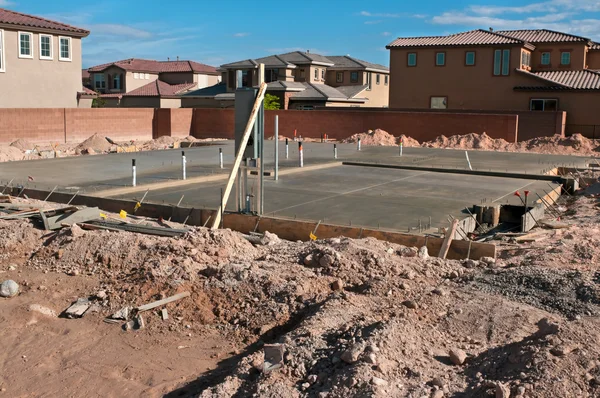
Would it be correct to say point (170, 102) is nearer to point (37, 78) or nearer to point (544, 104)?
point (37, 78)

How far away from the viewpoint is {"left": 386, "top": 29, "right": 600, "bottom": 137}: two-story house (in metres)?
44.1

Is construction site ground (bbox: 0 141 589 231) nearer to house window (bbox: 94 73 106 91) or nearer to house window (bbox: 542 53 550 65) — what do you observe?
house window (bbox: 542 53 550 65)

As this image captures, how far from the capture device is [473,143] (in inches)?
1551

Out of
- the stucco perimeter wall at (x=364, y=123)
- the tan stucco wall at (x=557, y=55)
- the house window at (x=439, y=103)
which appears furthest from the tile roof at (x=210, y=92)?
the tan stucco wall at (x=557, y=55)

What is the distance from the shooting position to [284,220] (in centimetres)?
1329

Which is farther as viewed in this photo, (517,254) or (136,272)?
(517,254)

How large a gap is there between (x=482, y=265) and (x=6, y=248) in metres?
7.68

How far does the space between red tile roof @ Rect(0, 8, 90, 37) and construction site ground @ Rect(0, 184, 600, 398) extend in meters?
30.5

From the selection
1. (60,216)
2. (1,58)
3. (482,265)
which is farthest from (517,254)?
(1,58)

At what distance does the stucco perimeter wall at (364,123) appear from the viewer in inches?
1592

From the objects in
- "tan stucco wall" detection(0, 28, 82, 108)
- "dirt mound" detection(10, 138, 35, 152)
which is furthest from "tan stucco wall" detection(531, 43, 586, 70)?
"dirt mound" detection(10, 138, 35, 152)

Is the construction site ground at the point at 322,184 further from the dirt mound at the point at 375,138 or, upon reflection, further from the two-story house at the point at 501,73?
the two-story house at the point at 501,73

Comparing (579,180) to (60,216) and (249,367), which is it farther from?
(249,367)

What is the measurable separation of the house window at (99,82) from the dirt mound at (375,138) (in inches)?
1572
